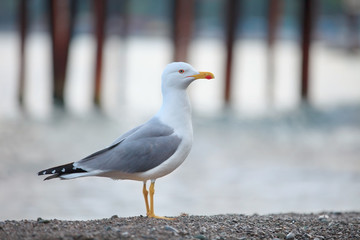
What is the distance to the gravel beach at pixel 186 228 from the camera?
447 centimetres

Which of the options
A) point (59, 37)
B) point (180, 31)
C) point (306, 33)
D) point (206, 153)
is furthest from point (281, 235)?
point (306, 33)

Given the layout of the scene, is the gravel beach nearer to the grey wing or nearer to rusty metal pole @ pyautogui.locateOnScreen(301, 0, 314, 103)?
the grey wing

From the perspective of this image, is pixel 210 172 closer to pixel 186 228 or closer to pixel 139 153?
pixel 139 153

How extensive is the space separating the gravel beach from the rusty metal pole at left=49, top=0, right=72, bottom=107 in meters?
11.7

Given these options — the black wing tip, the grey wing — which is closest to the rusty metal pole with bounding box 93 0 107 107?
the grey wing

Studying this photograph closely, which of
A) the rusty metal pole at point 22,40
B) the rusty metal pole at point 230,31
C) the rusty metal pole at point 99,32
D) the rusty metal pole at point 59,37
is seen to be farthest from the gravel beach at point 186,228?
the rusty metal pole at point 22,40

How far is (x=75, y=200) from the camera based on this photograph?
930 cm

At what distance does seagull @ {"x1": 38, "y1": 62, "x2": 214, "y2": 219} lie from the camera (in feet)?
16.1

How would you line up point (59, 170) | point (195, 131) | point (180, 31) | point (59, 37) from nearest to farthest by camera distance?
1. point (59, 170)
2. point (195, 131)
3. point (180, 31)
4. point (59, 37)

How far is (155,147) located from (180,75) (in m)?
0.57

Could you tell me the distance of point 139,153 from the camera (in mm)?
4965

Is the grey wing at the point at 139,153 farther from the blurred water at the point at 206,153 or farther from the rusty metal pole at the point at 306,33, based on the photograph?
the rusty metal pole at the point at 306,33

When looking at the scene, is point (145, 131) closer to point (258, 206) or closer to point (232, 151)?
point (258, 206)

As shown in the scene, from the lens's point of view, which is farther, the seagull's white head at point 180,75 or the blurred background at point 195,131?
the blurred background at point 195,131
